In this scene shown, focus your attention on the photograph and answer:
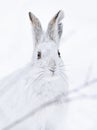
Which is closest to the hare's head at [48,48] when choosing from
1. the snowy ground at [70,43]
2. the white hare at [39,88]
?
the white hare at [39,88]

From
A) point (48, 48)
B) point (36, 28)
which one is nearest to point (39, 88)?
point (48, 48)

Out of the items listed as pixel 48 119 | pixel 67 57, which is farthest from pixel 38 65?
pixel 67 57

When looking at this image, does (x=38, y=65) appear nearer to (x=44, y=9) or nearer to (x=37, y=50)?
(x=37, y=50)

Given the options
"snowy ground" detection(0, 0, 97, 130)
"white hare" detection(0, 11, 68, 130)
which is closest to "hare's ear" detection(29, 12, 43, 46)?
"white hare" detection(0, 11, 68, 130)

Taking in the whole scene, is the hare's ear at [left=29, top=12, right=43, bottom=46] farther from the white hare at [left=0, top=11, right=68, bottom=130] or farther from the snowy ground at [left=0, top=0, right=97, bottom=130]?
the snowy ground at [left=0, top=0, right=97, bottom=130]

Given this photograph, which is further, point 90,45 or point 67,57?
point 90,45

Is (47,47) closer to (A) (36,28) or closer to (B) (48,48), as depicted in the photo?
(B) (48,48)

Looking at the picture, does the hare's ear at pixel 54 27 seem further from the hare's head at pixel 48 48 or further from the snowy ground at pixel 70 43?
the snowy ground at pixel 70 43
